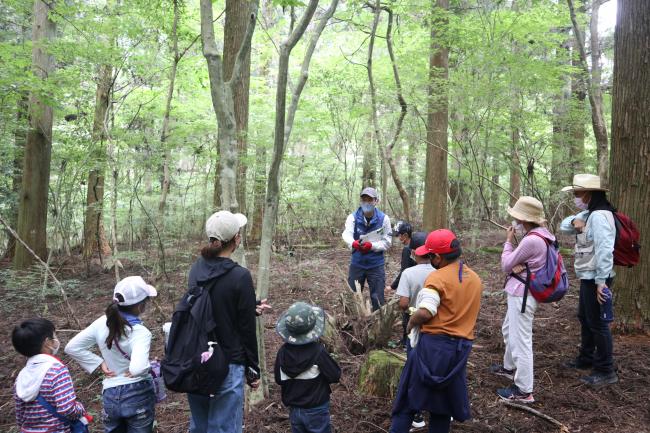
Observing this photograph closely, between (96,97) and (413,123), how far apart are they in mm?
8809

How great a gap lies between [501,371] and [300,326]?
9.11 feet

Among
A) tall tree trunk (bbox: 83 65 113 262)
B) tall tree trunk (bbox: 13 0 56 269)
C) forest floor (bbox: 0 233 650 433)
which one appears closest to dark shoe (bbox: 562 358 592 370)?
→ forest floor (bbox: 0 233 650 433)

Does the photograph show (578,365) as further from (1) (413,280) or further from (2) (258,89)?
(2) (258,89)

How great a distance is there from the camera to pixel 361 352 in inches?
205

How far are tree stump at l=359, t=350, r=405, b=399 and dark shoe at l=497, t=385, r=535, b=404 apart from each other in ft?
3.10

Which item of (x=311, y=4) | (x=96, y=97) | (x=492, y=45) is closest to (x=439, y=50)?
(x=492, y=45)

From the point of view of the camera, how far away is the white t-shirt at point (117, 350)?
2.72 meters

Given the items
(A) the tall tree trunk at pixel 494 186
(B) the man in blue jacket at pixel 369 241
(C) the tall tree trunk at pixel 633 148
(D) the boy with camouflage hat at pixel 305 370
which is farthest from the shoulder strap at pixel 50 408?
(A) the tall tree trunk at pixel 494 186

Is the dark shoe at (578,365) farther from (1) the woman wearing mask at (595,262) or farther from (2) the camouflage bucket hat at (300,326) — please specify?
(2) the camouflage bucket hat at (300,326)

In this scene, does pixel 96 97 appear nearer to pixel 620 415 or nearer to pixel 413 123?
pixel 413 123

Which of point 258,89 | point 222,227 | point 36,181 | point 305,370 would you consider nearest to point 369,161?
point 258,89

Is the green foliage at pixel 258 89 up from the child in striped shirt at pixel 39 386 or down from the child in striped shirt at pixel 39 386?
up

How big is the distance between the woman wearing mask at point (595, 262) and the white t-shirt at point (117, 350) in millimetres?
3970

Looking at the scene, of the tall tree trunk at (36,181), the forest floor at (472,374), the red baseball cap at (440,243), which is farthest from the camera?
the tall tree trunk at (36,181)
